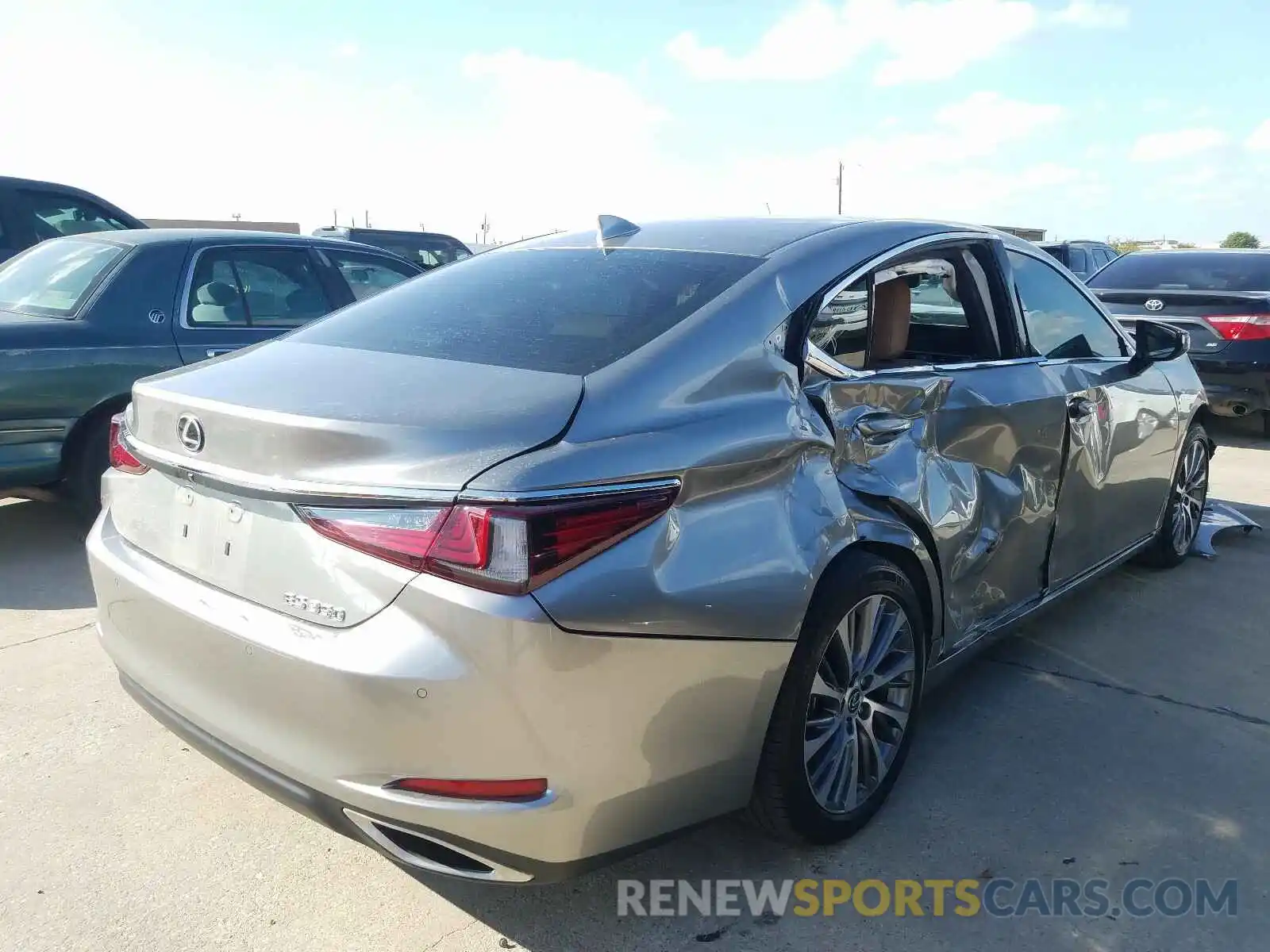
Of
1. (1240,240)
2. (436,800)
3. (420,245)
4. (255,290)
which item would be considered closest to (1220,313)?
(255,290)

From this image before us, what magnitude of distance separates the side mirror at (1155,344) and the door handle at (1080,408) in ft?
1.94

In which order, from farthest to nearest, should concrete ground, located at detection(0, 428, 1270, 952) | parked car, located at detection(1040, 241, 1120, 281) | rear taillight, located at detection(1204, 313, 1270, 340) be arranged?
parked car, located at detection(1040, 241, 1120, 281) → rear taillight, located at detection(1204, 313, 1270, 340) → concrete ground, located at detection(0, 428, 1270, 952)

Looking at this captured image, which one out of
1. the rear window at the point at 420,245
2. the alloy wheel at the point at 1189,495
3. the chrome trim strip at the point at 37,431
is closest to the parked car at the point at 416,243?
the rear window at the point at 420,245

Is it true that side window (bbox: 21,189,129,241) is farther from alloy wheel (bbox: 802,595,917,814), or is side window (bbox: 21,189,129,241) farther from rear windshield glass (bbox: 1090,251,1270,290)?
rear windshield glass (bbox: 1090,251,1270,290)

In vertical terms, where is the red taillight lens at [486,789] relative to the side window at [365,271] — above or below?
below

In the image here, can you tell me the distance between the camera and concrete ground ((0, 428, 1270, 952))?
242 centimetres

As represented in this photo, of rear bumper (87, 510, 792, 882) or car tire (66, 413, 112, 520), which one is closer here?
rear bumper (87, 510, 792, 882)

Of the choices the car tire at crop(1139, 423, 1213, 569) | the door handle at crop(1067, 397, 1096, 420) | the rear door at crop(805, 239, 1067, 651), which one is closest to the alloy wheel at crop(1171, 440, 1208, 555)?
the car tire at crop(1139, 423, 1213, 569)

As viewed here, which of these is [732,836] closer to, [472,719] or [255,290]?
[472,719]

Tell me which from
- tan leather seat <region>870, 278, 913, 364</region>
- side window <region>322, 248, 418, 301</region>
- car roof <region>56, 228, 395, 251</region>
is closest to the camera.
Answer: tan leather seat <region>870, 278, 913, 364</region>

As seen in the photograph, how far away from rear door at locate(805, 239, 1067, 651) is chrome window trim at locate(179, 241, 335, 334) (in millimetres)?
3160

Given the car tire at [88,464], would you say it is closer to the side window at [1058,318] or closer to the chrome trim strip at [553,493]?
→ the chrome trim strip at [553,493]

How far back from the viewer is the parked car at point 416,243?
13570 mm

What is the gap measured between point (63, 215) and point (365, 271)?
3.94m
